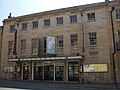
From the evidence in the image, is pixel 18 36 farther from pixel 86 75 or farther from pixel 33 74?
pixel 86 75

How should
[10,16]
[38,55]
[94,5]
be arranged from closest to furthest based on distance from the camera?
[94,5] → [38,55] → [10,16]

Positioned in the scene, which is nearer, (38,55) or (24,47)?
(38,55)

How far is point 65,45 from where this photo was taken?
3017cm

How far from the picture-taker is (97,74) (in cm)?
2723

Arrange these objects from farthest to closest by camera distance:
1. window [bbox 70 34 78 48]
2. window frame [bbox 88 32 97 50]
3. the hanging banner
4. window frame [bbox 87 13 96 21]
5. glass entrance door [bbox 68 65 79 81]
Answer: the hanging banner
window [bbox 70 34 78 48]
window frame [bbox 87 13 96 21]
glass entrance door [bbox 68 65 79 81]
window frame [bbox 88 32 97 50]

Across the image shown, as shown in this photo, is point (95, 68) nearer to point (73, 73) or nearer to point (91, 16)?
point (73, 73)

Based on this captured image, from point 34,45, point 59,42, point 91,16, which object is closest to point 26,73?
point 34,45

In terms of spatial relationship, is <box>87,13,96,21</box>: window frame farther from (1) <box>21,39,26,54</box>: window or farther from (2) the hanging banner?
(1) <box>21,39,26,54</box>: window

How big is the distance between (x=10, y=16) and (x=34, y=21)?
6892mm

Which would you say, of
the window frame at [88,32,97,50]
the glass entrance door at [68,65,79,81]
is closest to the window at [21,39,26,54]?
the glass entrance door at [68,65,79,81]

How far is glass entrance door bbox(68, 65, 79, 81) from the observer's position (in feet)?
94.6

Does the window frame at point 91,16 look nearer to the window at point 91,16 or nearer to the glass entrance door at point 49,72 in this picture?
the window at point 91,16

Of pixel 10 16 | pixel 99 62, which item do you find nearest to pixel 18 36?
pixel 10 16

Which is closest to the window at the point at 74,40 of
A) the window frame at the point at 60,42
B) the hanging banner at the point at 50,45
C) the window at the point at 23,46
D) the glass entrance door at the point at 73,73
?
the window frame at the point at 60,42
